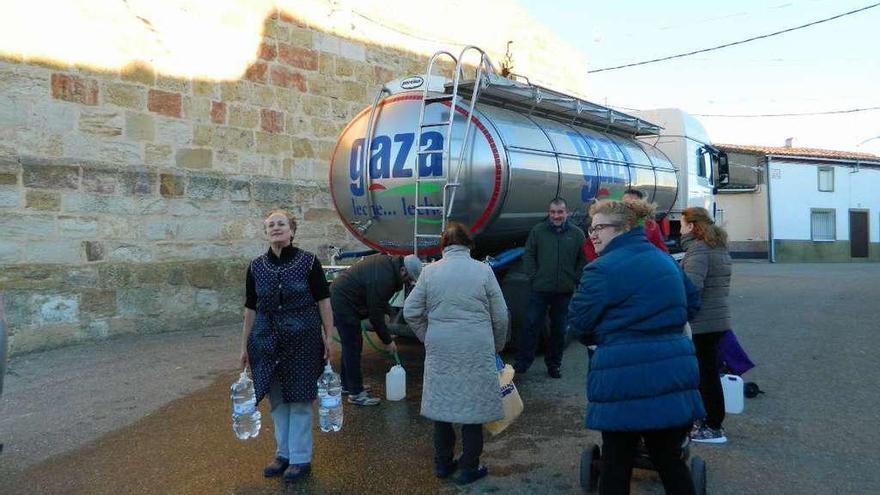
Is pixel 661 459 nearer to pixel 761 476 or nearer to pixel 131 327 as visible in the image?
pixel 761 476

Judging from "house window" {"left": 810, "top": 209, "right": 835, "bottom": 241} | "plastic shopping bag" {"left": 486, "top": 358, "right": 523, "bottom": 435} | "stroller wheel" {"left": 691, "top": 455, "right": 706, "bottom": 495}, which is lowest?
"stroller wheel" {"left": 691, "top": 455, "right": 706, "bottom": 495}

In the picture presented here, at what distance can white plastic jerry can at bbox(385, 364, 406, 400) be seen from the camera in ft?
18.2

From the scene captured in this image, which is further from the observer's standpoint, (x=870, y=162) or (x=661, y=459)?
(x=870, y=162)

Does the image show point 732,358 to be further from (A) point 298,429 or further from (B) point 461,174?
(A) point 298,429

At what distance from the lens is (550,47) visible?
15.5m

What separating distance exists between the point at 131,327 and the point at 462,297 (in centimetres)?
563

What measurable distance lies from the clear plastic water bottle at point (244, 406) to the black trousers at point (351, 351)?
4.21 feet

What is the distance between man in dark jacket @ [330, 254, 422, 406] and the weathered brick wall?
3.76m

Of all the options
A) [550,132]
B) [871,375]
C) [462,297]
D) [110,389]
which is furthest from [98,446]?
[871,375]

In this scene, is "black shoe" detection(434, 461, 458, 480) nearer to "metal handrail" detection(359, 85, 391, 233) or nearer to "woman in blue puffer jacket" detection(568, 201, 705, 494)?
"woman in blue puffer jacket" detection(568, 201, 705, 494)

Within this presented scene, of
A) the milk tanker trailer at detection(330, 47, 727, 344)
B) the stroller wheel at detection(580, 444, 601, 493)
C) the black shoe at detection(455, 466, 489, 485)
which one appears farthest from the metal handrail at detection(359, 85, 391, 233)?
the stroller wheel at detection(580, 444, 601, 493)

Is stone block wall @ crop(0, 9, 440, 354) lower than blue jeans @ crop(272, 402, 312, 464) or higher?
higher

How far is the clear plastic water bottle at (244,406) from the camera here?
13.1 ft

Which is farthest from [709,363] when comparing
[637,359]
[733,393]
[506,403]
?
[637,359]
